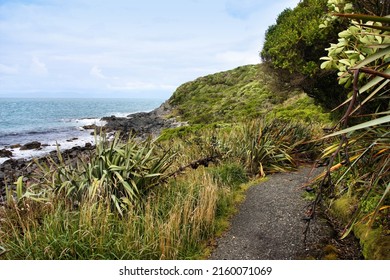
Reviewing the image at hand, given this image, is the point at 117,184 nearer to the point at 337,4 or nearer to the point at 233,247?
the point at 233,247

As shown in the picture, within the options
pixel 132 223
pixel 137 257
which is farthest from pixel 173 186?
pixel 137 257

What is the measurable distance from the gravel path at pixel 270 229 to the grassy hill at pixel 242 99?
11.2 ft

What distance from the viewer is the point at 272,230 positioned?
15.5 ft

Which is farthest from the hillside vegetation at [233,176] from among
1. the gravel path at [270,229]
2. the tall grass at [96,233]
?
the gravel path at [270,229]

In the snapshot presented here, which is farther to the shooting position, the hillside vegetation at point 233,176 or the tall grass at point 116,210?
the tall grass at point 116,210

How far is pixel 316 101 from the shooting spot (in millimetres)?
8102

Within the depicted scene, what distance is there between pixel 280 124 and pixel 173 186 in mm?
4935

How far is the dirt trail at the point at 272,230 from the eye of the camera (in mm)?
4164

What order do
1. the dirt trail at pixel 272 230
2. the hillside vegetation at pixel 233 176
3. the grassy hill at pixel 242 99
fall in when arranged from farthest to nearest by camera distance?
1. the grassy hill at pixel 242 99
2. the dirt trail at pixel 272 230
3. the hillside vegetation at pixel 233 176

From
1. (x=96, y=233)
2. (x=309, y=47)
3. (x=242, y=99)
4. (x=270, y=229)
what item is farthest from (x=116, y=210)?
(x=242, y=99)

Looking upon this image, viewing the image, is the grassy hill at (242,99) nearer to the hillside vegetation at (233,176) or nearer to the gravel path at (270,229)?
the hillside vegetation at (233,176)

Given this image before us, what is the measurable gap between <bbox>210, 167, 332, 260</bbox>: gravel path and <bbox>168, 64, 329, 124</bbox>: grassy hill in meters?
3.42

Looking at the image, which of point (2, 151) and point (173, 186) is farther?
point (2, 151)

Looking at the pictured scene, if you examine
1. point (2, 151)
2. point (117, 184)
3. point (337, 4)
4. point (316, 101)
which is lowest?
point (2, 151)
